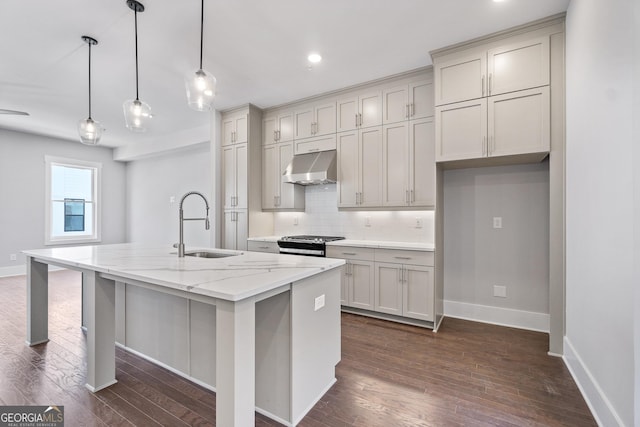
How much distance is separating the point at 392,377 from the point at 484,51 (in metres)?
2.98

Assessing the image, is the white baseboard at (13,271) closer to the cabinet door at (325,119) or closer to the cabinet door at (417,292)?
the cabinet door at (325,119)

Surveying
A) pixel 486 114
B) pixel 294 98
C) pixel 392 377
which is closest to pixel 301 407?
pixel 392 377

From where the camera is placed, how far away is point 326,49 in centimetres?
296

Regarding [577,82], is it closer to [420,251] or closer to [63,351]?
[420,251]

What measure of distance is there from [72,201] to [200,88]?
636 cm

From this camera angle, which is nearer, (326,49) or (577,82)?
(577,82)

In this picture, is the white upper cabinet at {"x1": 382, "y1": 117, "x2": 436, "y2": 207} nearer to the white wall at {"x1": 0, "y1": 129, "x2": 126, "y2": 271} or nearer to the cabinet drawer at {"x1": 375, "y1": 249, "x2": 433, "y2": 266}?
the cabinet drawer at {"x1": 375, "y1": 249, "x2": 433, "y2": 266}

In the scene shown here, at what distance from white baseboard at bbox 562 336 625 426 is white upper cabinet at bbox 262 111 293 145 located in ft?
12.4

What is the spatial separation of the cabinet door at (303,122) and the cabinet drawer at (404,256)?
1941 mm

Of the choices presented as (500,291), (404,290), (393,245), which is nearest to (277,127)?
(393,245)

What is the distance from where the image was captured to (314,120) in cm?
406

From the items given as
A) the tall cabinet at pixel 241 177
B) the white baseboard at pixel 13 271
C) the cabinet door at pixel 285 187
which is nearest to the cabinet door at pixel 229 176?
the tall cabinet at pixel 241 177

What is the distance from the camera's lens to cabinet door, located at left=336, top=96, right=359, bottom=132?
3744 mm

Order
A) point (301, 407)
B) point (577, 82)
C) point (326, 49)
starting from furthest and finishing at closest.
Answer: point (326, 49) → point (577, 82) → point (301, 407)
